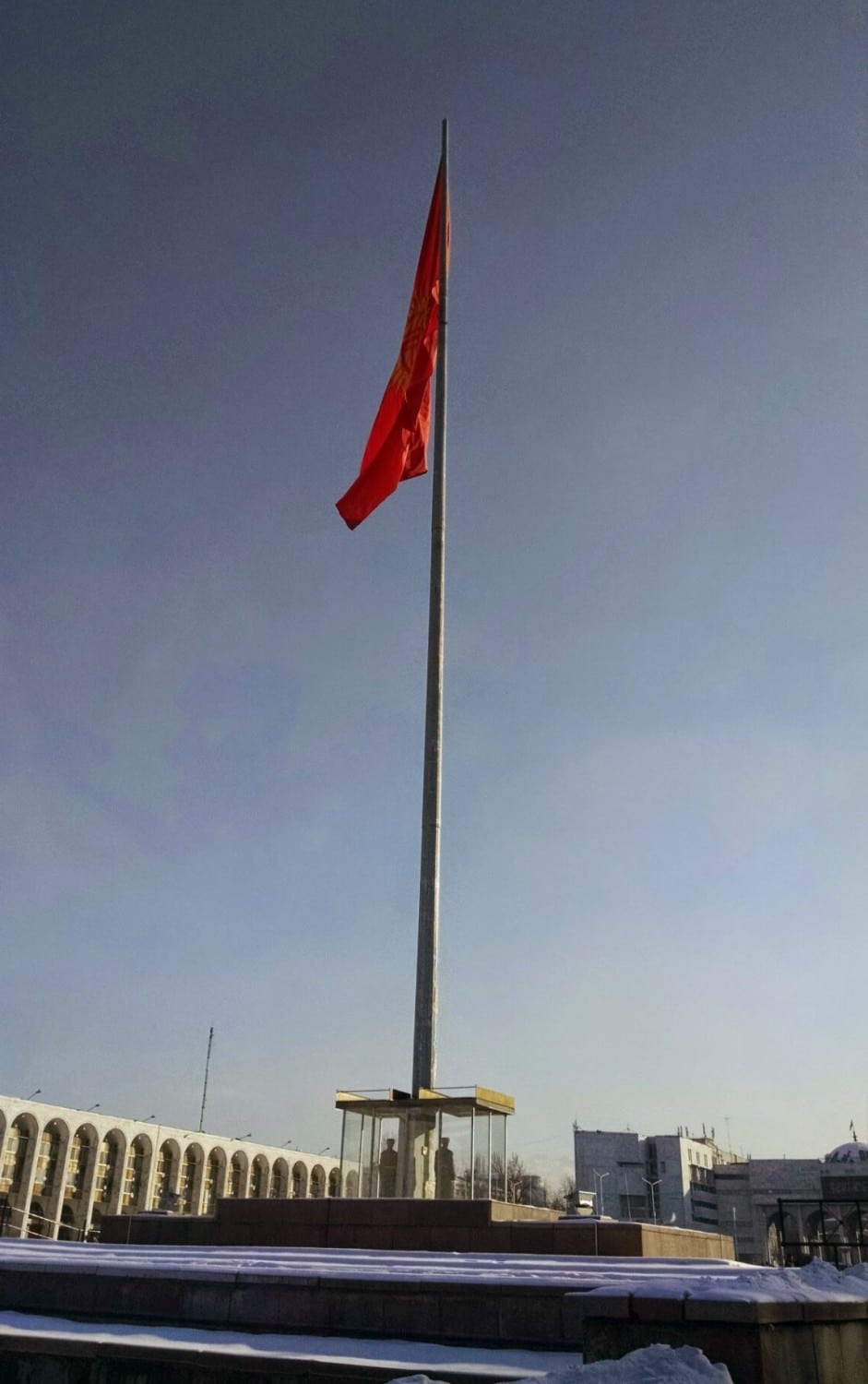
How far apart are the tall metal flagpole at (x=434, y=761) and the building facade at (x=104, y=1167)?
3407 cm

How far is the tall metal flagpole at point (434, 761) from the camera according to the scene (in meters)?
15.6

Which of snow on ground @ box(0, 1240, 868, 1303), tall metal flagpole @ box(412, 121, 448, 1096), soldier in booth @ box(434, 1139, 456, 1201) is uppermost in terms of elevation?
tall metal flagpole @ box(412, 121, 448, 1096)

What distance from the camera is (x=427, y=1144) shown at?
14.8 metres

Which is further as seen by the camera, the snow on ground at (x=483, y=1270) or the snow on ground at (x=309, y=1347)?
the snow on ground at (x=309, y=1347)

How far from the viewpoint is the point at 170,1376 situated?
24.6 ft

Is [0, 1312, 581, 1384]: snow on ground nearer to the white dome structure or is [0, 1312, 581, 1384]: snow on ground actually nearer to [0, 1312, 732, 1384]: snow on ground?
[0, 1312, 732, 1384]: snow on ground

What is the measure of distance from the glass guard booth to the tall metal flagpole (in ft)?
1.64

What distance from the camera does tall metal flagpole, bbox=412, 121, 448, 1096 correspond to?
15.6 meters

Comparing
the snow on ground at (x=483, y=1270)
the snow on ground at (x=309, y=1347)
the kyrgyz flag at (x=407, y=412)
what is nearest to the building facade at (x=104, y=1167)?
the kyrgyz flag at (x=407, y=412)

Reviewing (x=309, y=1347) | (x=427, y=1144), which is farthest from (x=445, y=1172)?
(x=309, y=1347)

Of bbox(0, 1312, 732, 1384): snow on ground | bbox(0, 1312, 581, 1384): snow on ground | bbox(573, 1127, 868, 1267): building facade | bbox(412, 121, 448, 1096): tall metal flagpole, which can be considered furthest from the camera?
bbox(573, 1127, 868, 1267): building facade

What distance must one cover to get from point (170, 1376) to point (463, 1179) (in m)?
7.31

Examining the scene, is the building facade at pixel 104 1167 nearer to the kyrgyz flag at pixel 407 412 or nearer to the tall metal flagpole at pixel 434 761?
the tall metal flagpole at pixel 434 761

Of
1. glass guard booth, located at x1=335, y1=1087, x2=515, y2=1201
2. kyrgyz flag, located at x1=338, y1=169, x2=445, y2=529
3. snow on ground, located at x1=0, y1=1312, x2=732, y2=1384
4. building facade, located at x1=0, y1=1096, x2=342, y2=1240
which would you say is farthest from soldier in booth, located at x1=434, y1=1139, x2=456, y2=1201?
building facade, located at x1=0, y1=1096, x2=342, y2=1240
